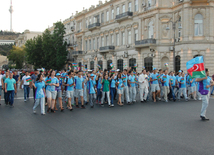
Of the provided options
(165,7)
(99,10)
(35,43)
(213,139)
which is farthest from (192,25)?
(35,43)

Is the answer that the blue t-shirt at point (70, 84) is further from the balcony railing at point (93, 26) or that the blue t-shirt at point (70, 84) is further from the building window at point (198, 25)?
the balcony railing at point (93, 26)

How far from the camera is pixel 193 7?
30781 millimetres

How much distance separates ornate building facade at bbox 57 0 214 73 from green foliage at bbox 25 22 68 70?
630 cm

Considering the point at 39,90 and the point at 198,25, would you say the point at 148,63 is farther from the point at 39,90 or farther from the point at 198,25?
the point at 39,90

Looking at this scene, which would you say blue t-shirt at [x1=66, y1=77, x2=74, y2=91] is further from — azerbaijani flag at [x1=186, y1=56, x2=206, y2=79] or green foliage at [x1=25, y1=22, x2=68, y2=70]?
green foliage at [x1=25, y1=22, x2=68, y2=70]

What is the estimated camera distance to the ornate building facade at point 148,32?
30.8 meters

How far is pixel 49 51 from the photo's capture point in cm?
5728

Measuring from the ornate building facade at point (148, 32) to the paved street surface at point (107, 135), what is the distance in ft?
64.8

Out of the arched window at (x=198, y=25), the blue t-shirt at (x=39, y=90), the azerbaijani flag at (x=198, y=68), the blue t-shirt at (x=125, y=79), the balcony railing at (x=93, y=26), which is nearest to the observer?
the azerbaijani flag at (x=198, y=68)

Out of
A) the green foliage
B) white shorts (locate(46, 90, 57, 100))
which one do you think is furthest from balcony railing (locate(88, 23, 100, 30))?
white shorts (locate(46, 90, 57, 100))

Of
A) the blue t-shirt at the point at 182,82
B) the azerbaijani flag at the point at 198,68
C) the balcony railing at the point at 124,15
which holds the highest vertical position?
the balcony railing at the point at 124,15

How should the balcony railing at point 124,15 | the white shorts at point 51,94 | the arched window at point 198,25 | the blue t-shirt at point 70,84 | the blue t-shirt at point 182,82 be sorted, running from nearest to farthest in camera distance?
the white shorts at point 51,94 < the blue t-shirt at point 70,84 < the blue t-shirt at point 182,82 < the arched window at point 198,25 < the balcony railing at point 124,15

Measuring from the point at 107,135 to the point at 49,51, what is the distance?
52475mm

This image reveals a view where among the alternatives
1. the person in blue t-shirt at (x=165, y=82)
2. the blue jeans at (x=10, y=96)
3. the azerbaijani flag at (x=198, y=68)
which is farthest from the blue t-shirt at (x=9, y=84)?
Result: the azerbaijani flag at (x=198, y=68)
